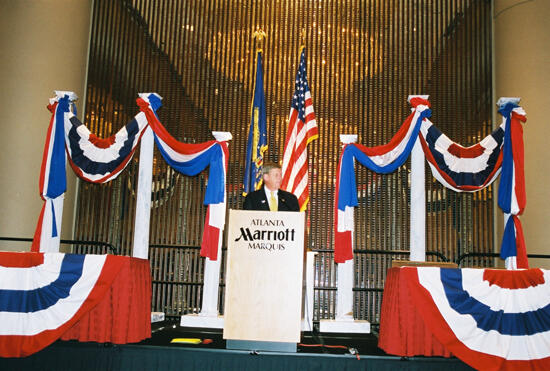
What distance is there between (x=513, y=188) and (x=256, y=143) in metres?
3.39

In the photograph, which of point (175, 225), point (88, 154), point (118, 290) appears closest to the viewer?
point (118, 290)

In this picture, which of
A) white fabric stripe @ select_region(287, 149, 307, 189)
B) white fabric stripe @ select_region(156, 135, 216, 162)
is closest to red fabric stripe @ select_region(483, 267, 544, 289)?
white fabric stripe @ select_region(287, 149, 307, 189)

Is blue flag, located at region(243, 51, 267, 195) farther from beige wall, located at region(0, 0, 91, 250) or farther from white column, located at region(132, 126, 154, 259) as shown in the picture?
beige wall, located at region(0, 0, 91, 250)

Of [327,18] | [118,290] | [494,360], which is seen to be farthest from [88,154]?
[494,360]

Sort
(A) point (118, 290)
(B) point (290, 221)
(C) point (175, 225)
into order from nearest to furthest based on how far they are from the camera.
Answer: (B) point (290, 221), (A) point (118, 290), (C) point (175, 225)

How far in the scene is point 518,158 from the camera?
5.53 meters

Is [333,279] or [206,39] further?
[206,39]

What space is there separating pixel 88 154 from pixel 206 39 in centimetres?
302

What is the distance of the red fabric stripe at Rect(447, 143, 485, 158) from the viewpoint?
5.94 meters

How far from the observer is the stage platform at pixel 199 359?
12.0 feet

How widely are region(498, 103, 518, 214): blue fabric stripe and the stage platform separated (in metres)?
2.44

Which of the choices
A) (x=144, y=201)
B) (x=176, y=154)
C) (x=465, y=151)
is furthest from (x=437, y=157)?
(x=144, y=201)

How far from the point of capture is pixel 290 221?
11.6ft

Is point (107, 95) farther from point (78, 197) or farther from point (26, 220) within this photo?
point (26, 220)
